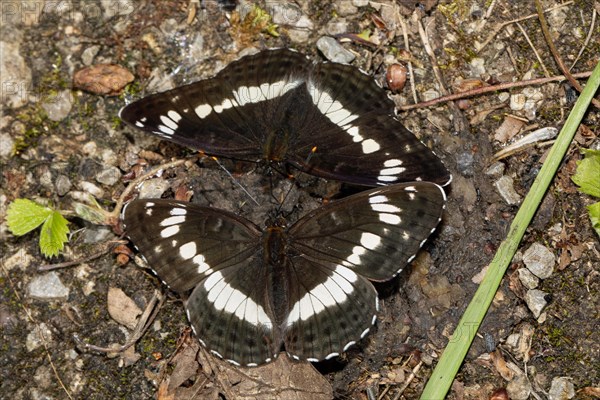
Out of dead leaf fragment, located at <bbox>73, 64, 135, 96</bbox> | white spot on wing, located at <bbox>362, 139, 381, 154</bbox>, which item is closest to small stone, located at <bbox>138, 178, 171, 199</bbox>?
dead leaf fragment, located at <bbox>73, 64, 135, 96</bbox>

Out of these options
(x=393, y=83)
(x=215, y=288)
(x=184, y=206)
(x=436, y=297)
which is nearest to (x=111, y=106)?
(x=184, y=206)

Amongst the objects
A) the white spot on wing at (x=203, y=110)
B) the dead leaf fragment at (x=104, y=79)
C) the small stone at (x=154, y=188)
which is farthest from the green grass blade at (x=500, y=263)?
the dead leaf fragment at (x=104, y=79)

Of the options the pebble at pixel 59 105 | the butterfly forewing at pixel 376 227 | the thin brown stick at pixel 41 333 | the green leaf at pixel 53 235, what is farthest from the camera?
the pebble at pixel 59 105

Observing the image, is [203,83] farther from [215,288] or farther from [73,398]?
[73,398]

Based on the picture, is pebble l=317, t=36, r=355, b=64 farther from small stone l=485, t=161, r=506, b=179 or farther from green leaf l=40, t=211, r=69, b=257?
green leaf l=40, t=211, r=69, b=257

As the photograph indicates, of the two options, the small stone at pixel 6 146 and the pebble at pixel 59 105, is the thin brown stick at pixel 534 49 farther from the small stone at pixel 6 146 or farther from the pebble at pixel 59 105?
the small stone at pixel 6 146

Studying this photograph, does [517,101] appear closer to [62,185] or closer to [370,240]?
[370,240]

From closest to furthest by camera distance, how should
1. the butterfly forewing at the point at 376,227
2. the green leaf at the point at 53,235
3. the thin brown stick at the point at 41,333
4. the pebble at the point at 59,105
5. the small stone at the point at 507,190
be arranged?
the butterfly forewing at the point at 376,227, the small stone at the point at 507,190, the thin brown stick at the point at 41,333, the green leaf at the point at 53,235, the pebble at the point at 59,105
